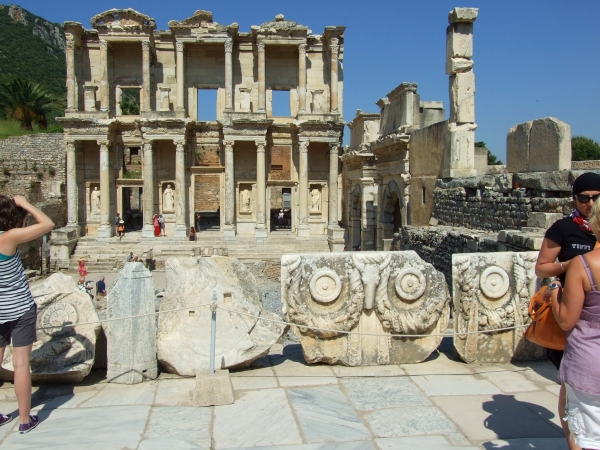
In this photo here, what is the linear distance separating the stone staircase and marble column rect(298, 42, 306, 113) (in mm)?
6019

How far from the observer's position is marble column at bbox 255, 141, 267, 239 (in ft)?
76.7

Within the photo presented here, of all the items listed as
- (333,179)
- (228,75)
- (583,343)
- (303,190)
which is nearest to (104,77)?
(228,75)

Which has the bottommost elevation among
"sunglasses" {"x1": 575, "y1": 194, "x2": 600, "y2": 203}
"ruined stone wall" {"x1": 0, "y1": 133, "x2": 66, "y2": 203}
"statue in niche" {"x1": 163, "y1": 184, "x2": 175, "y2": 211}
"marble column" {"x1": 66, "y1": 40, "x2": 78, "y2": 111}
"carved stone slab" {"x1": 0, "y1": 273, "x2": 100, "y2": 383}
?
"carved stone slab" {"x1": 0, "y1": 273, "x2": 100, "y2": 383}

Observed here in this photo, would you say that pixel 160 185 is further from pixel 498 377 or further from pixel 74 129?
pixel 498 377

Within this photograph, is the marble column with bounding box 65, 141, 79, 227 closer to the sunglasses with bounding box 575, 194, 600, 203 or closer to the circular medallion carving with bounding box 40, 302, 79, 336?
the circular medallion carving with bounding box 40, 302, 79, 336

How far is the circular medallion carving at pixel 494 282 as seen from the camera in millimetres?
4930

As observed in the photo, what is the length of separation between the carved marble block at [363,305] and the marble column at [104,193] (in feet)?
66.5

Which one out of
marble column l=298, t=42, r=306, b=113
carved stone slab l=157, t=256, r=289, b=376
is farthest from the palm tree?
carved stone slab l=157, t=256, r=289, b=376

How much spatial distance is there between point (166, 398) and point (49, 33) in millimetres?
75669

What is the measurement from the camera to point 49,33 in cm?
6806

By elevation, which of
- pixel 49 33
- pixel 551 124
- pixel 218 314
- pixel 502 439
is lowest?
pixel 502 439

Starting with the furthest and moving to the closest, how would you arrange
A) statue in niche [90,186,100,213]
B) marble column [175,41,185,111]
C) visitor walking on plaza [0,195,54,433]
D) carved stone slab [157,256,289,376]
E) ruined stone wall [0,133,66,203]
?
ruined stone wall [0,133,66,203] < statue in niche [90,186,100,213] < marble column [175,41,185,111] < carved stone slab [157,256,289,376] < visitor walking on plaza [0,195,54,433]

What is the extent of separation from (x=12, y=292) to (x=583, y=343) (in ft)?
11.4

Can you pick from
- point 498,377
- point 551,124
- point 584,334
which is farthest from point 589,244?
point 551,124
